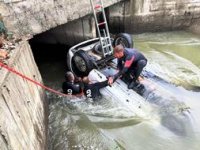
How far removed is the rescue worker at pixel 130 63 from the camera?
628 cm

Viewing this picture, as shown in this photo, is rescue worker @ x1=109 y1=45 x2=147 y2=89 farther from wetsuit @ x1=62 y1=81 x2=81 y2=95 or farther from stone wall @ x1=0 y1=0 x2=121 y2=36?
stone wall @ x1=0 y1=0 x2=121 y2=36

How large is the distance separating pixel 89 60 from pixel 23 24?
1986 millimetres

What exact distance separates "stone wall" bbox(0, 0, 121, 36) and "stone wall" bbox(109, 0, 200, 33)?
10.5 feet

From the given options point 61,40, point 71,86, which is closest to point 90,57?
point 71,86

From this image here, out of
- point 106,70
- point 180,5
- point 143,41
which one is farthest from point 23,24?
point 180,5

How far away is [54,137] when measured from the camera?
6.04 meters

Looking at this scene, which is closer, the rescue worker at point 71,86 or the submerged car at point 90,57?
the rescue worker at point 71,86


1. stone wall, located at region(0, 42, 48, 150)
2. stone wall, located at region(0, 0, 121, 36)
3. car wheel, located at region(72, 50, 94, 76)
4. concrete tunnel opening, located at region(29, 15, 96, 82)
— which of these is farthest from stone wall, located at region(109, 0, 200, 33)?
stone wall, located at region(0, 42, 48, 150)

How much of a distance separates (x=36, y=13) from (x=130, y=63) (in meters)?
2.86

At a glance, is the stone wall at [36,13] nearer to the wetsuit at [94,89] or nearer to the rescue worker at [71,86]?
the rescue worker at [71,86]

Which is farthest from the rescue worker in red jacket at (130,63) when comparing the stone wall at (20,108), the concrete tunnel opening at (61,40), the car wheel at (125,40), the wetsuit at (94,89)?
the concrete tunnel opening at (61,40)

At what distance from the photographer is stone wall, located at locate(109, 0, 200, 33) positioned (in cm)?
1095

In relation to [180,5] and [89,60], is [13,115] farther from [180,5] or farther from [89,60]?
[180,5]

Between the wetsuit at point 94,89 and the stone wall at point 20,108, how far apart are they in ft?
4.15
